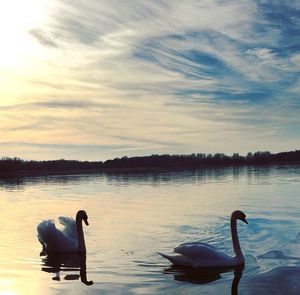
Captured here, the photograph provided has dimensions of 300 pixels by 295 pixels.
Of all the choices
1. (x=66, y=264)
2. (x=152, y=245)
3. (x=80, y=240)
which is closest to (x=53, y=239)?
(x=80, y=240)

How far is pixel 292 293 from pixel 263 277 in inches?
56.6

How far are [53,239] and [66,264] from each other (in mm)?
1804

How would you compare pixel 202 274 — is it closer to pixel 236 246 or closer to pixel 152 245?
pixel 236 246

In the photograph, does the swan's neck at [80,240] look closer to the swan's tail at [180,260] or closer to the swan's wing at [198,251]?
the swan's tail at [180,260]

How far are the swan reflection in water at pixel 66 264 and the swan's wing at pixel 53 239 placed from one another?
8.3 inches

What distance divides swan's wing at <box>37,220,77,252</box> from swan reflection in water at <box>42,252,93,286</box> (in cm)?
21

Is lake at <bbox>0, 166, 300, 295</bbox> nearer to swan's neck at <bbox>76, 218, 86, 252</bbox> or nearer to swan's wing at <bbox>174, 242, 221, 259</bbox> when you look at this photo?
swan's neck at <bbox>76, 218, 86, 252</bbox>

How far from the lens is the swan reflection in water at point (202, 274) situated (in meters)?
10.8

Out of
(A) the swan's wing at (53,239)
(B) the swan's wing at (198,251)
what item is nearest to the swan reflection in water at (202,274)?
(B) the swan's wing at (198,251)

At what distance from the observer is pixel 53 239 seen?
14.9 metres

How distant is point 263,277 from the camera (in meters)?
10.8

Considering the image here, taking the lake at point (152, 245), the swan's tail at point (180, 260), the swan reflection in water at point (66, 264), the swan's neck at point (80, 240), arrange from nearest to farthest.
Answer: the lake at point (152, 245)
the swan reflection in water at point (66, 264)
the swan's tail at point (180, 260)
the swan's neck at point (80, 240)

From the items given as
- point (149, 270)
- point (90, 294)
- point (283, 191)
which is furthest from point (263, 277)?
point (283, 191)

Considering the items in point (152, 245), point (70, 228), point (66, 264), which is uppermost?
point (70, 228)
